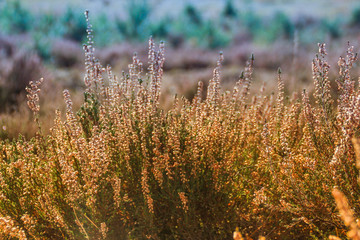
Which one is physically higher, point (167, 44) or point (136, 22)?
point (136, 22)

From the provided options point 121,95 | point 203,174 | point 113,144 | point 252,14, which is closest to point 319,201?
point 203,174

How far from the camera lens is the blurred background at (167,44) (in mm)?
7742

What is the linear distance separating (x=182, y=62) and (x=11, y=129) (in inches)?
515

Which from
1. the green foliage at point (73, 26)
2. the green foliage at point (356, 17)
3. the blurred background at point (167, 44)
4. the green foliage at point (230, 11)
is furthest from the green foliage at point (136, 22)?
the green foliage at point (356, 17)

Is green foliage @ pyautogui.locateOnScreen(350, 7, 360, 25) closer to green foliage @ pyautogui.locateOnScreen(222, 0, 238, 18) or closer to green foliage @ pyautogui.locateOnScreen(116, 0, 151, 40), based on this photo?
green foliage @ pyautogui.locateOnScreen(222, 0, 238, 18)

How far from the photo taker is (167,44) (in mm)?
18641

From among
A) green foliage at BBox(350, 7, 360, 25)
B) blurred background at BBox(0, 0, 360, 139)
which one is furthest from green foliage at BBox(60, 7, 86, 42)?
green foliage at BBox(350, 7, 360, 25)

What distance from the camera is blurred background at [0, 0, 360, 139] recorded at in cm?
774

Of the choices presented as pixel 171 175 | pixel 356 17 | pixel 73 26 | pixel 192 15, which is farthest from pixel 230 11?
pixel 171 175

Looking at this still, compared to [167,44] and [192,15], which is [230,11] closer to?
[192,15]

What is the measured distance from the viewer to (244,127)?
2.81m

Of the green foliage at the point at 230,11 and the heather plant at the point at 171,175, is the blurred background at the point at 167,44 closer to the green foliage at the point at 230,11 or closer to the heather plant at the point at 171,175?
the green foliage at the point at 230,11

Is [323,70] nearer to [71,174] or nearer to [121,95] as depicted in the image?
[121,95]

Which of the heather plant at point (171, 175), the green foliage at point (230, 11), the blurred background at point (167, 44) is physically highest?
the green foliage at point (230, 11)
